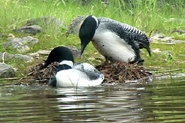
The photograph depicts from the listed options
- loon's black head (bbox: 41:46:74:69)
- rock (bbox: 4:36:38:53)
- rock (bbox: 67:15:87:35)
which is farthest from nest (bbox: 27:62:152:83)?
rock (bbox: 67:15:87:35)

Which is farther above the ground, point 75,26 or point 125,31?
point 125,31

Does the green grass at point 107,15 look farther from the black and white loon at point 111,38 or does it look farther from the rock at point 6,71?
the black and white loon at point 111,38

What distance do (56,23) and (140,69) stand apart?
421 cm

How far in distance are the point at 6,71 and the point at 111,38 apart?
184cm

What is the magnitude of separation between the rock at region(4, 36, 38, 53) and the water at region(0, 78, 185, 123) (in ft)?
14.6

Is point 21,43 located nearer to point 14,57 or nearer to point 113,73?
point 14,57

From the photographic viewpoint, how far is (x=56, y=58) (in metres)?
10.2

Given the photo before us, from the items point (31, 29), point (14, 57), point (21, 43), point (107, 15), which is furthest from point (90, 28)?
point (107, 15)

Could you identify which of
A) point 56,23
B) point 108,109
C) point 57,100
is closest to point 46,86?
point 57,100

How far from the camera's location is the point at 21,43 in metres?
12.6

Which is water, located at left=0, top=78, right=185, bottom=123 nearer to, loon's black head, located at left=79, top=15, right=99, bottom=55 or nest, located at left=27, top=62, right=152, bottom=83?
nest, located at left=27, top=62, right=152, bottom=83

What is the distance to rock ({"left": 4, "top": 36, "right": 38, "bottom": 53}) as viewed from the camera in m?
12.4

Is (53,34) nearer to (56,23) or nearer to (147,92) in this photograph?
(56,23)

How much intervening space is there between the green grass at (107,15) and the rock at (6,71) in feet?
2.85
